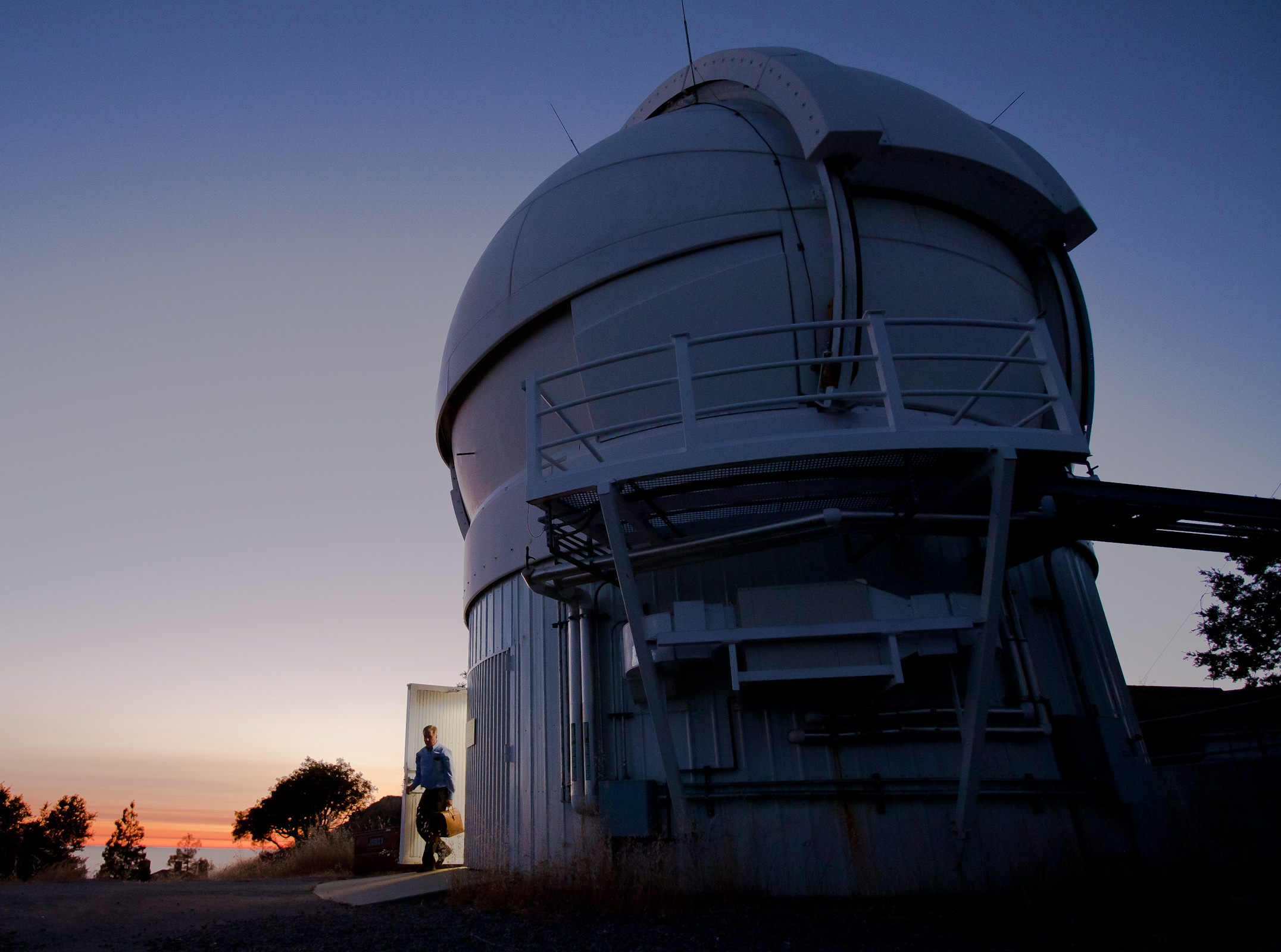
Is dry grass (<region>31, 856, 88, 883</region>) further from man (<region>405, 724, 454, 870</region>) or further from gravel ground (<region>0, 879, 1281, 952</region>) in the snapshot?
gravel ground (<region>0, 879, 1281, 952</region>)

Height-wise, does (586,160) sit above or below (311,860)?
above

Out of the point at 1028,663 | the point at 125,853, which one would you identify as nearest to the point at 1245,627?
the point at 1028,663

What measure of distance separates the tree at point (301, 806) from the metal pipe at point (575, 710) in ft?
71.6

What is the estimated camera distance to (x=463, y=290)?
11.0m

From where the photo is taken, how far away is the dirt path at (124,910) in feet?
18.1

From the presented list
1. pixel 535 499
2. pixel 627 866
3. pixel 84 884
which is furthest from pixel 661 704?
pixel 84 884

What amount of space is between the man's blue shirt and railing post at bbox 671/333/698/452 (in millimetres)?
6370

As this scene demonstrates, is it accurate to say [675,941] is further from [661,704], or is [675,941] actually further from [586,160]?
[586,160]

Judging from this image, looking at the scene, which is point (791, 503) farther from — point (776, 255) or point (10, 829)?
point (10, 829)

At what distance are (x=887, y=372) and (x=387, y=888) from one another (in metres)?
6.79

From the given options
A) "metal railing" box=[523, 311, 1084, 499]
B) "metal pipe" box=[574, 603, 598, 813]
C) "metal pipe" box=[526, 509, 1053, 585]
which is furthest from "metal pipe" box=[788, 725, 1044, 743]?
"metal railing" box=[523, 311, 1084, 499]

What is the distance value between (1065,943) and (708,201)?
23.3 feet

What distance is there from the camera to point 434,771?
34.0 feet

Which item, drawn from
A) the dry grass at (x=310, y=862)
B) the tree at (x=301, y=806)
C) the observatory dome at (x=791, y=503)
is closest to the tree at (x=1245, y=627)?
the observatory dome at (x=791, y=503)
